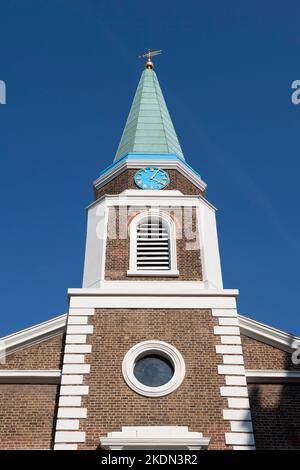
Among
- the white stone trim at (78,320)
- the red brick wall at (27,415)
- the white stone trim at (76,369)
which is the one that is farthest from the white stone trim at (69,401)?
the white stone trim at (78,320)

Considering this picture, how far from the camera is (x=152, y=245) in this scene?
1856cm

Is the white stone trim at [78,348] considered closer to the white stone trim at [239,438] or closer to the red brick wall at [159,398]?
the red brick wall at [159,398]

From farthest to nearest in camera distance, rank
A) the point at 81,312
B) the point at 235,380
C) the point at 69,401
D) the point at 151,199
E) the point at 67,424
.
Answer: the point at 151,199 → the point at 81,312 → the point at 235,380 → the point at 69,401 → the point at 67,424

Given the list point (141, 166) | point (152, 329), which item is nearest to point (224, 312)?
point (152, 329)

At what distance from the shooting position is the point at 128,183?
20.9 metres

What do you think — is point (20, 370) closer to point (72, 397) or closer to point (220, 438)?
point (72, 397)

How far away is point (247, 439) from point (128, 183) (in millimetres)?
10398

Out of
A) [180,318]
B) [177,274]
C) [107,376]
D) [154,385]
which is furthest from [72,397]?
[177,274]

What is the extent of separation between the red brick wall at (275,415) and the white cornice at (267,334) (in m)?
1.25

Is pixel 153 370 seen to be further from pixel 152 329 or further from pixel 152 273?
pixel 152 273

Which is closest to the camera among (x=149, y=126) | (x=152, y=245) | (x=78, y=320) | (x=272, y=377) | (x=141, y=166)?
(x=272, y=377)

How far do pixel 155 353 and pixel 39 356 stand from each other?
3.11 metres

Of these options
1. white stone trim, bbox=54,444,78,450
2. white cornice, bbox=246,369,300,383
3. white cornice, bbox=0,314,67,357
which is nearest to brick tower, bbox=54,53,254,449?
white stone trim, bbox=54,444,78,450

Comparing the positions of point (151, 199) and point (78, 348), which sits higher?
point (151, 199)
